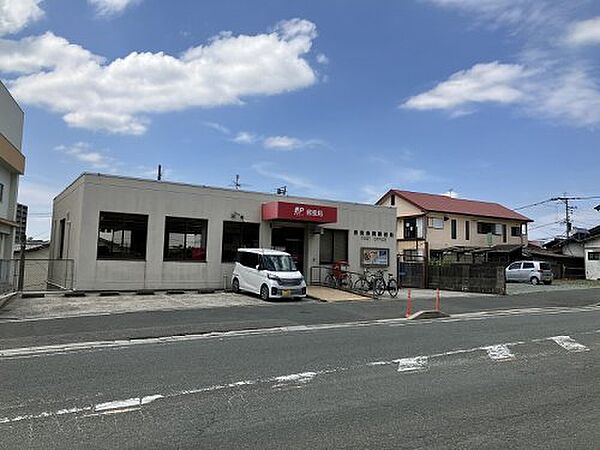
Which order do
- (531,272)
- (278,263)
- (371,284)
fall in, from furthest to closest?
(531,272)
(371,284)
(278,263)

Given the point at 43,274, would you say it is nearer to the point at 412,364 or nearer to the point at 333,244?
the point at 333,244

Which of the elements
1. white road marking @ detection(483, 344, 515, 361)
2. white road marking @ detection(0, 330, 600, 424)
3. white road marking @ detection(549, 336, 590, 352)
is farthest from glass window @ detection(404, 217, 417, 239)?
white road marking @ detection(483, 344, 515, 361)

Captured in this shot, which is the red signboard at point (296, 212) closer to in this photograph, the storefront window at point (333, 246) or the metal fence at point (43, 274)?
the storefront window at point (333, 246)

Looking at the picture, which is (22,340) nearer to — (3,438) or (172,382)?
(172,382)

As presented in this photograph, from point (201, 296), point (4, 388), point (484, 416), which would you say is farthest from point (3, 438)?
point (201, 296)

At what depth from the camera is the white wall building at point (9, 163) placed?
76.2 feet

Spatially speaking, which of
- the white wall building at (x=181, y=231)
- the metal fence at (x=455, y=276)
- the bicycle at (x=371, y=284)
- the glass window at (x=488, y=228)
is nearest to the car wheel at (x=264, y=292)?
the white wall building at (x=181, y=231)

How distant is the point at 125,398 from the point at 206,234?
18.2 m

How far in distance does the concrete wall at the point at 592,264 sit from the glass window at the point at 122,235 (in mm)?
41055

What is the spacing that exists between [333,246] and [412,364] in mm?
19401

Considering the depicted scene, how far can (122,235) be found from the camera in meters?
22.6

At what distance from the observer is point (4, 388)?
691 cm

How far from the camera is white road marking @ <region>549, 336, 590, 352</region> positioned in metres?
10.6

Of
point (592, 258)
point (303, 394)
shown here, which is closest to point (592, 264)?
point (592, 258)
